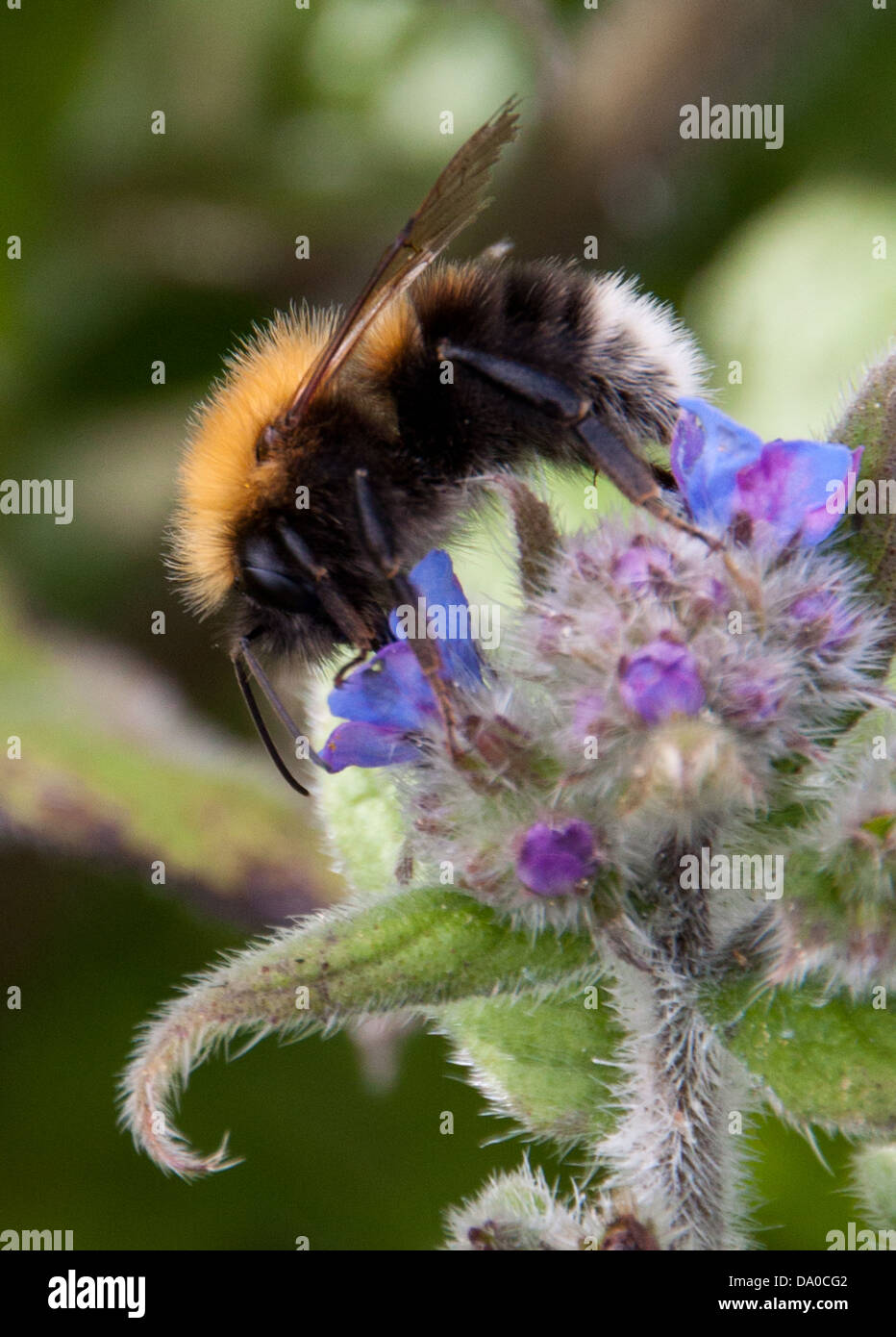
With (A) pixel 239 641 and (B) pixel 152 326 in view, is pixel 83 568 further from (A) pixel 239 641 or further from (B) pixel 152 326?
(A) pixel 239 641

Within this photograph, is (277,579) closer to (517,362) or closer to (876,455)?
(517,362)

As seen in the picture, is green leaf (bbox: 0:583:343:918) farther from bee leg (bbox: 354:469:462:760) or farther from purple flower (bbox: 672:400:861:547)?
purple flower (bbox: 672:400:861:547)

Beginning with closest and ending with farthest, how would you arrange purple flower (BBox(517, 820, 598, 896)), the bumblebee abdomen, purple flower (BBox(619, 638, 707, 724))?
purple flower (BBox(619, 638, 707, 724))
purple flower (BBox(517, 820, 598, 896))
the bumblebee abdomen

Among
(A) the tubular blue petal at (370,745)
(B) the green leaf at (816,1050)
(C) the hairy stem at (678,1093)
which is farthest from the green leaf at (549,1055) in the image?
(A) the tubular blue petal at (370,745)

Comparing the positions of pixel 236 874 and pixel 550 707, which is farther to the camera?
pixel 236 874

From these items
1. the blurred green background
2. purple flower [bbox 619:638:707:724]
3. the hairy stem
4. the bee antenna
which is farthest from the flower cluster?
the blurred green background

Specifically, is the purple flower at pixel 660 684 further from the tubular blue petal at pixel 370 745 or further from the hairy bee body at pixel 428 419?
the hairy bee body at pixel 428 419

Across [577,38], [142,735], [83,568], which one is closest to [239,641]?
[142,735]
